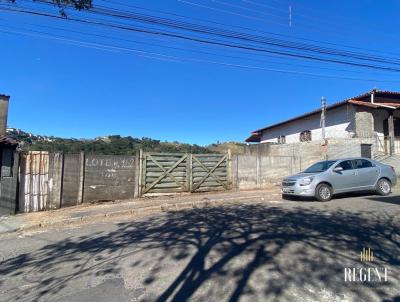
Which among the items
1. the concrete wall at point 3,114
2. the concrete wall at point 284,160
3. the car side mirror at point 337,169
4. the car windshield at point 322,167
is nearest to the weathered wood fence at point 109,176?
the concrete wall at point 284,160

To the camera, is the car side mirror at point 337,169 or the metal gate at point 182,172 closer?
the car side mirror at point 337,169

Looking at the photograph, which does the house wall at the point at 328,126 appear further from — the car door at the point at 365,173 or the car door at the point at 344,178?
the car door at the point at 344,178

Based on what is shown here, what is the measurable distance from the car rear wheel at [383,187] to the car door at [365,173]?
0.25 m

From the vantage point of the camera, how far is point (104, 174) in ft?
42.8

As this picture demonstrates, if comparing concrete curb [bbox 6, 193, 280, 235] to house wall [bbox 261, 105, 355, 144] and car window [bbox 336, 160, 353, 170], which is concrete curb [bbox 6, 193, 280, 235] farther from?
house wall [bbox 261, 105, 355, 144]

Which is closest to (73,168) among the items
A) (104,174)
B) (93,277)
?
(104,174)

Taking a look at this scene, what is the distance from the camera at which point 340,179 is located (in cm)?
1204

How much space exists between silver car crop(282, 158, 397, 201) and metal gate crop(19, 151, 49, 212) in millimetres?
9181

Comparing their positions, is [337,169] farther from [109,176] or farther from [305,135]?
[305,135]

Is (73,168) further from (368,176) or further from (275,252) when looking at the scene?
(368,176)

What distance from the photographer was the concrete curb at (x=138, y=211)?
948 centimetres

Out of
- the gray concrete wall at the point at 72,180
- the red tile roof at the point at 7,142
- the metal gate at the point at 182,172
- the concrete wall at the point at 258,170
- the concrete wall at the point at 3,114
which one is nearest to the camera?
the red tile roof at the point at 7,142

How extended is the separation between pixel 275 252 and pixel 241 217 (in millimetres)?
3403

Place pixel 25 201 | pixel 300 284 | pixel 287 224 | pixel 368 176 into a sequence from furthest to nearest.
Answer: pixel 368 176
pixel 25 201
pixel 287 224
pixel 300 284
